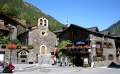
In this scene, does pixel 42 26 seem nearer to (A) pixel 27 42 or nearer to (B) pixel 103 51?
(A) pixel 27 42

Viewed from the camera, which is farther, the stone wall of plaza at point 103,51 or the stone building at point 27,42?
the stone wall of plaza at point 103,51

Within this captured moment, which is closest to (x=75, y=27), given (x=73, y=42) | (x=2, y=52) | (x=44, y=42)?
(x=73, y=42)

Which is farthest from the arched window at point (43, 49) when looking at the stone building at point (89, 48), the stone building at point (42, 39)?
the stone building at point (89, 48)

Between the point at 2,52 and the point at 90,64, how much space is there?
49.4 ft

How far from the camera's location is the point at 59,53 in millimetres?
50812

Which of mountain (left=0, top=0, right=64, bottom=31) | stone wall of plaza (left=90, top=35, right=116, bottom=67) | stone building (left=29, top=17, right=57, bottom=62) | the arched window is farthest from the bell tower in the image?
mountain (left=0, top=0, right=64, bottom=31)

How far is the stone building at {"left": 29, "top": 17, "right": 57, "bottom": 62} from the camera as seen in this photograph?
170ft

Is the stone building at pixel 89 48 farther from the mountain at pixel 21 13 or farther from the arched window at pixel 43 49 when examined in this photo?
the mountain at pixel 21 13

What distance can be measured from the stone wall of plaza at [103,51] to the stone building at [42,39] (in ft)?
30.0

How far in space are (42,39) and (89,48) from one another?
10.3 meters

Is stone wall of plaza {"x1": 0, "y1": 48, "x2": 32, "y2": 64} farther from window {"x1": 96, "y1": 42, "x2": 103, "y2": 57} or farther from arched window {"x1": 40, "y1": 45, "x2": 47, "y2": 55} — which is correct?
window {"x1": 96, "y1": 42, "x2": 103, "y2": 57}

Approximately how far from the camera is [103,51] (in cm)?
5038

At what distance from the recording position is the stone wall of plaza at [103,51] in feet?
158

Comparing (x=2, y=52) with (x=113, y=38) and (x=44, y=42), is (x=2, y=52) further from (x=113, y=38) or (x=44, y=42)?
(x=113, y=38)
